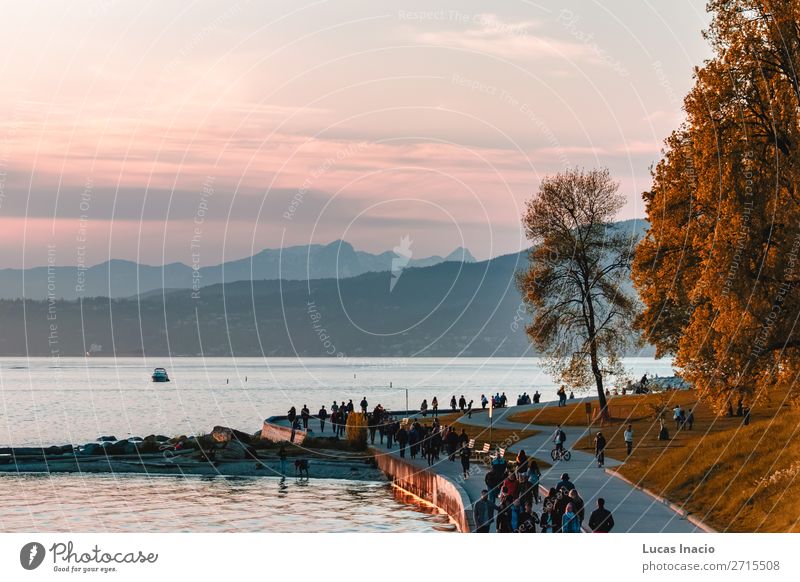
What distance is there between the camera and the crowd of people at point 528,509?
30.2m

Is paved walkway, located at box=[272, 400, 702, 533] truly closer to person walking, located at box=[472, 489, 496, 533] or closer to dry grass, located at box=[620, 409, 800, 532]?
dry grass, located at box=[620, 409, 800, 532]

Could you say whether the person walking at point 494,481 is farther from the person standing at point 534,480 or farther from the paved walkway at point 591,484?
the paved walkway at point 591,484

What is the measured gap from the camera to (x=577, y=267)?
79250mm

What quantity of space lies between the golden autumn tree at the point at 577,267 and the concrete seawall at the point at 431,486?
15.8 metres

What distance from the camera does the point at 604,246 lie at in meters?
78.2

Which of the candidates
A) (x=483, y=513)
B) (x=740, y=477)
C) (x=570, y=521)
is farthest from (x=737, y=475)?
(x=570, y=521)

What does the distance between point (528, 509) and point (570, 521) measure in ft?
6.93

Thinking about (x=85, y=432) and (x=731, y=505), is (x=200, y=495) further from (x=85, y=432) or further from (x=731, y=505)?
(x=85, y=432)

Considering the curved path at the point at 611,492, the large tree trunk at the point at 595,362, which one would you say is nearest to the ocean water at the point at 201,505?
the curved path at the point at 611,492

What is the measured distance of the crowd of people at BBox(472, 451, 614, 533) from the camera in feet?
99.0

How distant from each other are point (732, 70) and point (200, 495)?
113ft

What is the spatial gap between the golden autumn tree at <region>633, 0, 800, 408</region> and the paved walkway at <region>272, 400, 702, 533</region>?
200 inches

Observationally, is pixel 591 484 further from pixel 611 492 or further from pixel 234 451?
pixel 234 451

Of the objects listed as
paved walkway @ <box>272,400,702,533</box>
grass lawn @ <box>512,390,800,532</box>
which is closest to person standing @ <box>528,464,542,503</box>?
paved walkway @ <box>272,400,702,533</box>
